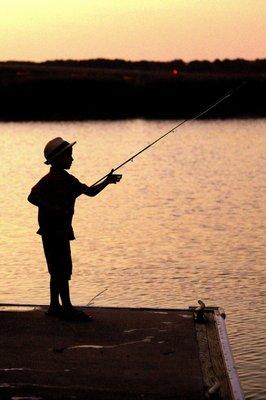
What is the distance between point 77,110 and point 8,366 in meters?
150

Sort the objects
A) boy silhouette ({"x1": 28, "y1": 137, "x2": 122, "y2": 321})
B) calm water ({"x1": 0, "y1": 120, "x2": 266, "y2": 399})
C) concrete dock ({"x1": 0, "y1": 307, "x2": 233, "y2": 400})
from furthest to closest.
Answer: calm water ({"x1": 0, "y1": 120, "x2": 266, "y2": 399})
boy silhouette ({"x1": 28, "y1": 137, "x2": 122, "y2": 321})
concrete dock ({"x1": 0, "y1": 307, "x2": 233, "y2": 400})

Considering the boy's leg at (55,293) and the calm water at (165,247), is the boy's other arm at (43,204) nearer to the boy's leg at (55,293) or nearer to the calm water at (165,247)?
the boy's leg at (55,293)

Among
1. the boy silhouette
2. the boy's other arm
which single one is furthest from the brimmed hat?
the boy's other arm

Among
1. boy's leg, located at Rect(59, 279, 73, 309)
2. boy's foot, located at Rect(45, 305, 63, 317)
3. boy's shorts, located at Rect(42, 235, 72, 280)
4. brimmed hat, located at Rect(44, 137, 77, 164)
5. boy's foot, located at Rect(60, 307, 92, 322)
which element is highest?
brimmed hat, located at Rect(44, 137, 77, 164)

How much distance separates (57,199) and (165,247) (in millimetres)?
11584

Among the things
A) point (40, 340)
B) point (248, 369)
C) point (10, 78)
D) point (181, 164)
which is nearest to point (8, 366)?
point (40, 340)

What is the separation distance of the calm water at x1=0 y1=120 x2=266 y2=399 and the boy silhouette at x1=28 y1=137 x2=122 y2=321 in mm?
2282

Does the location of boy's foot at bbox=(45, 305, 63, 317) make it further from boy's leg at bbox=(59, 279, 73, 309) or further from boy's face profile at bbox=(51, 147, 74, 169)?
boy's face profile at bbox=(51, 147, 74, 169)

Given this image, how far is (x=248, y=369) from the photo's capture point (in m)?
10.6

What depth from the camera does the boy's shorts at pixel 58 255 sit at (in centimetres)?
920

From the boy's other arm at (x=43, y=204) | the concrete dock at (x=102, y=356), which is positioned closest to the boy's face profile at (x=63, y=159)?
the boy's other arm at (x=43, y=204)

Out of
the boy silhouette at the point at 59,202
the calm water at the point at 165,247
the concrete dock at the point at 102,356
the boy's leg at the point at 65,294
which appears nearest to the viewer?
the concrete dock at the point at 102,356

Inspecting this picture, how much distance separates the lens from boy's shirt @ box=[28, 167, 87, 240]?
9.12 metres

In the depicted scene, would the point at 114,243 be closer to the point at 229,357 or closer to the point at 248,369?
the point at 248,369
